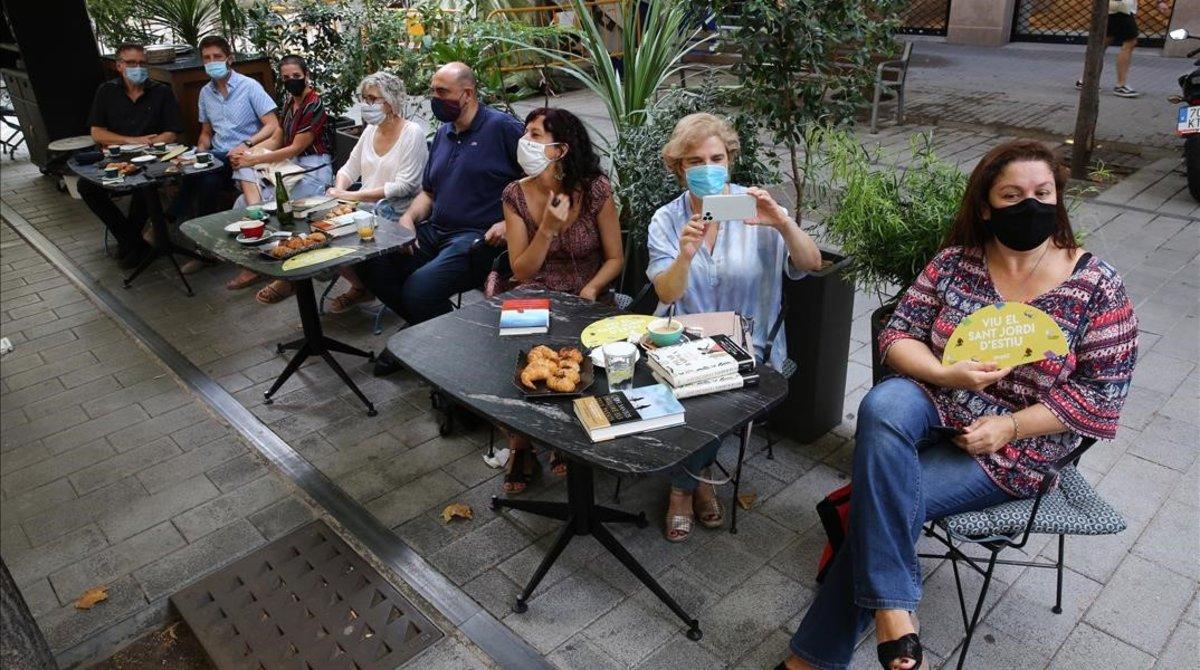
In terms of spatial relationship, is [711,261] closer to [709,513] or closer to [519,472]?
[709,513]

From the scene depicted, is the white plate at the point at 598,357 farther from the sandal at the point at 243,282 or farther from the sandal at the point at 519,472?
the sandal at the point at 243,282

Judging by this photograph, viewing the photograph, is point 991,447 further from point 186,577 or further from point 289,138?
point 289,138

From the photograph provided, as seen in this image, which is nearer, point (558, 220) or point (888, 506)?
point (888, 506)

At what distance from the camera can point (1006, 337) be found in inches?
86.8

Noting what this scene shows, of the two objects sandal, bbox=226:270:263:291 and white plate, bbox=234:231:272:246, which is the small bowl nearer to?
white plate, bbox=234:231:272:246

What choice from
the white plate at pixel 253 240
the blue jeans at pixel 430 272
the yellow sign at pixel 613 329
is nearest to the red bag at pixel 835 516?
the yellow sign at pixel 613 329

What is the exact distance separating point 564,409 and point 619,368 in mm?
205

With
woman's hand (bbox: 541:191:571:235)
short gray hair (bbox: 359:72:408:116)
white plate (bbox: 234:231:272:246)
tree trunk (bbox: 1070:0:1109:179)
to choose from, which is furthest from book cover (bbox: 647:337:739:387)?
tree trunk (bbox: 1070:0:1109:179)

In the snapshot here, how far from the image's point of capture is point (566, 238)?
3.49 m

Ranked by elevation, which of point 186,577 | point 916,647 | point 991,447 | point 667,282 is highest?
point 667,282

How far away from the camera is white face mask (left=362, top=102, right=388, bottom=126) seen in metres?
4.68

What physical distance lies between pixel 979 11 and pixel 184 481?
1343 cm

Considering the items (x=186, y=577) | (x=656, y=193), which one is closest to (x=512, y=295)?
(x=656, y=193)

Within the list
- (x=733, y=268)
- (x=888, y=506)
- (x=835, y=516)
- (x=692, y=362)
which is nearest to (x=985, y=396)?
(x=888, y=506)
